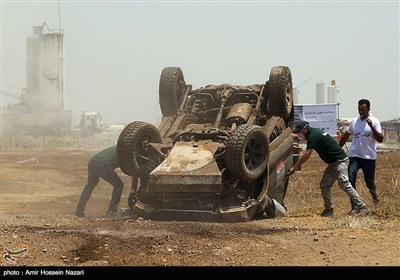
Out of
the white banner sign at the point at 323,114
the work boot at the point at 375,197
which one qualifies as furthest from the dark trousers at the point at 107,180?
the white banner sign at the point at 323,114

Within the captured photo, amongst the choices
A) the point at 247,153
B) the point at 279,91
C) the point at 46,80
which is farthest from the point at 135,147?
the point at 46,80

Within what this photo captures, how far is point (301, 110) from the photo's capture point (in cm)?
2070

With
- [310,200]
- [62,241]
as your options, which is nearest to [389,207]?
[310,200]

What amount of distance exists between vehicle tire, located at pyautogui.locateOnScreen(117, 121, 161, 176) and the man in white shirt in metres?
3.40

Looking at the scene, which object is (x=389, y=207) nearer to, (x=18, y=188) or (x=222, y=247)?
(x=222, y=247)

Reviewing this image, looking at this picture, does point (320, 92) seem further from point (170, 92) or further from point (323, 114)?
point (170, 92)

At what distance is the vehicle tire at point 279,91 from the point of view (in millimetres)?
9855

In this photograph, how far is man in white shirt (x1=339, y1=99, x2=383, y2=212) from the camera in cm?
883

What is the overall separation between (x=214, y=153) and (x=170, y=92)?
2.76 m

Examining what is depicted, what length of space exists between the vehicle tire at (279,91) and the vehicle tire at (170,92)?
6.34ft

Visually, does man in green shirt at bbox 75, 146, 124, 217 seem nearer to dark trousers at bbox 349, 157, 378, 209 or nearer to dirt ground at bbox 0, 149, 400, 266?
dirt ground at bbox 0, 149, 400, 266

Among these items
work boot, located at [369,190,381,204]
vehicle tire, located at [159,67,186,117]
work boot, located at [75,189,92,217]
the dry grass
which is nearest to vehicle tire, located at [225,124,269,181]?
the dry grass

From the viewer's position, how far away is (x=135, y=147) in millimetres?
8719
